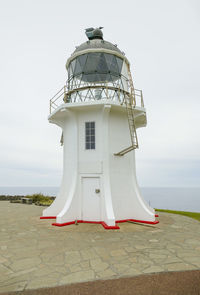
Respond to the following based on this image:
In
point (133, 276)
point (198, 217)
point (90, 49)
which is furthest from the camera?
point (198, 217)

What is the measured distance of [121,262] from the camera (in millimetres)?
5324

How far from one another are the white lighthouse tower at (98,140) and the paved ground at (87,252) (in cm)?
113

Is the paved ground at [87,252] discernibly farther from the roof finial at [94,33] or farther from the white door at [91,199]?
the roof finial at [94,33]

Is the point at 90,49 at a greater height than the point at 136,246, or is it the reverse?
the point at 90,49

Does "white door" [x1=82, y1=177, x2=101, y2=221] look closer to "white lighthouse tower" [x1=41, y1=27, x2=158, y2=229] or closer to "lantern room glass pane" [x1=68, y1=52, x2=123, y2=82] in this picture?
"white lighthouse tower" [x1=41, y1=27, x2=158, y2=229]

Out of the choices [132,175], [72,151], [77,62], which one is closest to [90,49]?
[77,62]

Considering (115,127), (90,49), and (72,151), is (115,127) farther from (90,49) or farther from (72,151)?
(90,49)

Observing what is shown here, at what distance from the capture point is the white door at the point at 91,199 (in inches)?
397

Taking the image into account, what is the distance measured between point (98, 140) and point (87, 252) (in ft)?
18.7

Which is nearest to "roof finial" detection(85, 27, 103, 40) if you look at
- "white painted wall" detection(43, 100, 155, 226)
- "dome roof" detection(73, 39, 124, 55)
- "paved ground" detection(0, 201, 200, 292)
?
"dome roof" detection(73, 39, 124, 55)

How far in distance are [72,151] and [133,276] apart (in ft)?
23.7

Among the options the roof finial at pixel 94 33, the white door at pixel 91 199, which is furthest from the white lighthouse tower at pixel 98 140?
the roof finial at pixel 94 33

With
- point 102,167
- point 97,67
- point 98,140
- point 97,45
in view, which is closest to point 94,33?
point 97,45

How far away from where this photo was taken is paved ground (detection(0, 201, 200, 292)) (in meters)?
4.66
